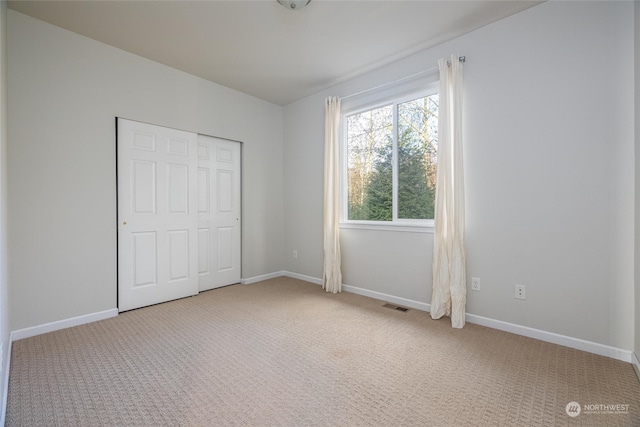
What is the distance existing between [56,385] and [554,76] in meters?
4.21

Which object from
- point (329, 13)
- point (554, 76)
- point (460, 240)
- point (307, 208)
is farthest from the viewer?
point (307, 208)

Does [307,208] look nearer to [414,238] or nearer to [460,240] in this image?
[414,238]

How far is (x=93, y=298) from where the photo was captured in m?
2.88

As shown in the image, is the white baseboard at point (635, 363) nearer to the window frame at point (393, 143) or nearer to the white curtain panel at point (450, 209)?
the white curtain panel at point (450, 209)

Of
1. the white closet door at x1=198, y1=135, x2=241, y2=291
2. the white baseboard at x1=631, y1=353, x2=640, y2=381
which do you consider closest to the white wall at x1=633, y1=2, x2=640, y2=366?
the white baseboard at x1=631, y1=353, x2=640, y2=381

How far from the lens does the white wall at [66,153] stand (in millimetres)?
2479

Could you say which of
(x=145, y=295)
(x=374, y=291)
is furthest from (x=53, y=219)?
(x=374, y=291)

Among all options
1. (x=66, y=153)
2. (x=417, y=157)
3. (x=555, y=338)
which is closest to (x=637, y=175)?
(x=555, y=338)

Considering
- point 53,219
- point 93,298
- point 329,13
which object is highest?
point 329,13

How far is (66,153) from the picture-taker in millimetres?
2713

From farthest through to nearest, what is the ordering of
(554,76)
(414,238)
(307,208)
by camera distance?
(307,208), (414,238), (554,76)

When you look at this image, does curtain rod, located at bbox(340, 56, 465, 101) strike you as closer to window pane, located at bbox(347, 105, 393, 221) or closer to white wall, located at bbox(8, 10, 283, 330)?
window pane, located at bbox(347, 105, 393, 221)

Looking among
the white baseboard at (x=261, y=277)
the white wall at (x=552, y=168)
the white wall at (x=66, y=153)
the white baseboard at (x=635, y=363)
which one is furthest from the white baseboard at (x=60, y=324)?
the white baseboard at (x=635, y=363)

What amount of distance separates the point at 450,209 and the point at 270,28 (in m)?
2.41
